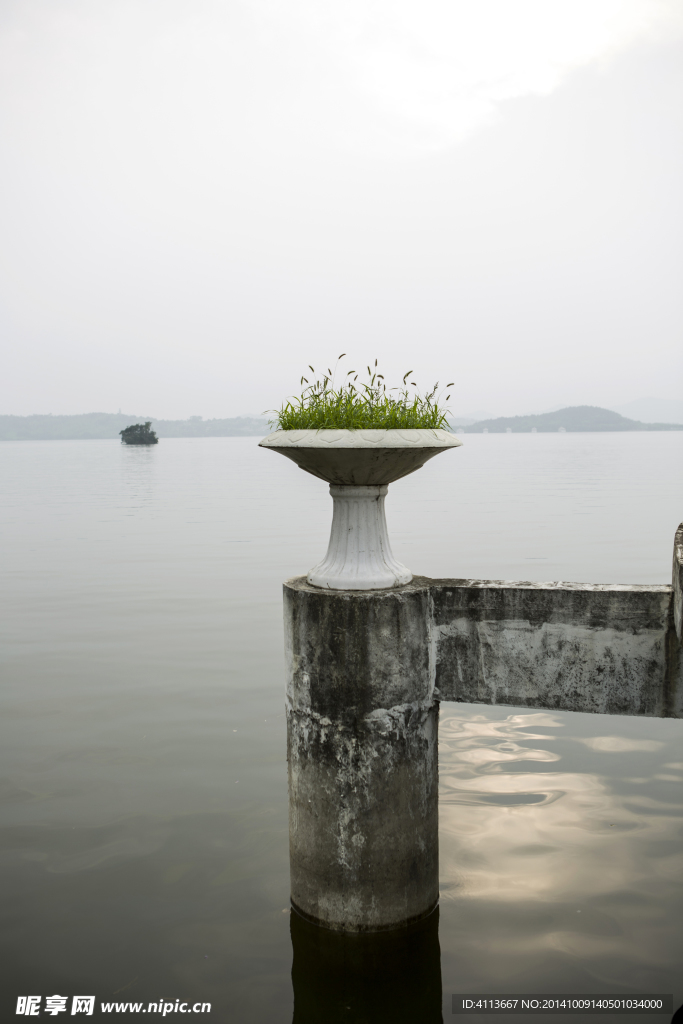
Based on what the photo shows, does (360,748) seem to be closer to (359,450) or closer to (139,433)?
(359,450)

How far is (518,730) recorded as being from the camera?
7.16 metres

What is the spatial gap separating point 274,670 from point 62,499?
2521 cm

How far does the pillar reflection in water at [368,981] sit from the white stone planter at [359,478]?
180cm

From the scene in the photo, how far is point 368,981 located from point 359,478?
2.53 metres

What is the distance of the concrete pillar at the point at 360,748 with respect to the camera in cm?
370

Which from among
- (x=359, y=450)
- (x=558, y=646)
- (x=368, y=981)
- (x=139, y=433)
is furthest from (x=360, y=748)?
(x=139, y=433)

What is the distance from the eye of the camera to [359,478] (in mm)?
3775

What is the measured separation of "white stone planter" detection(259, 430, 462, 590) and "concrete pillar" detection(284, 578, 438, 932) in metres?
0.11

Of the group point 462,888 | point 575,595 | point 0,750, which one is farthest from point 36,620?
point 575,595

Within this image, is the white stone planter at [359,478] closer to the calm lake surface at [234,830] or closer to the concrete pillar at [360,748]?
the concrete pillar at [360,748]

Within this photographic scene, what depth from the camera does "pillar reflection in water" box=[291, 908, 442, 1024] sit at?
388 cm

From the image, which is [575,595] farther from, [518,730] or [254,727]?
[254,727]

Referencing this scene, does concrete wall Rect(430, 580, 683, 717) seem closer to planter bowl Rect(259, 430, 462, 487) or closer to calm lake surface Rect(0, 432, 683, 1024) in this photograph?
planter bowl Rect(259, 430, 462, 487)

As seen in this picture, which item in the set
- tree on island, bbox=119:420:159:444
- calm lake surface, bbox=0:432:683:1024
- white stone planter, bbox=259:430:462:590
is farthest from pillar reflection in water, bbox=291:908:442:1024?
tree on island, bbox=119:420:159:444
